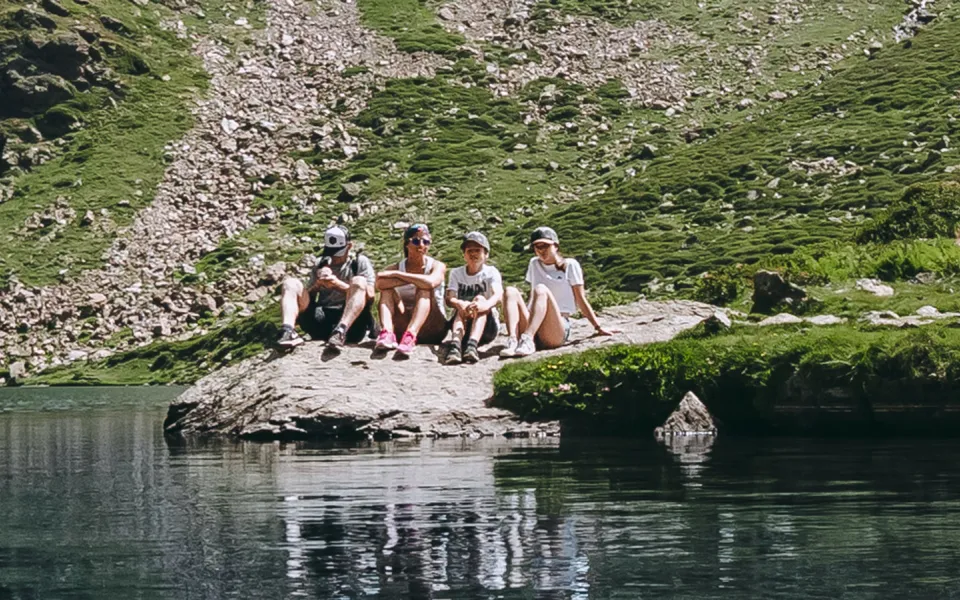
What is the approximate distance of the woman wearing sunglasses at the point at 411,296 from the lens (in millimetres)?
25484

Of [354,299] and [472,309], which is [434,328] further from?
[354,299]

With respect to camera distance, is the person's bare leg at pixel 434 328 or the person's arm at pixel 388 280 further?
the person's bare leg at pixel 434 328

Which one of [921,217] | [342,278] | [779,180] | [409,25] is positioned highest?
[409,25]

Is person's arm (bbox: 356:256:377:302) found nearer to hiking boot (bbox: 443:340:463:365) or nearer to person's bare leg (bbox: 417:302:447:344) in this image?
person's bare leg (bbox: 417:302:447:344)

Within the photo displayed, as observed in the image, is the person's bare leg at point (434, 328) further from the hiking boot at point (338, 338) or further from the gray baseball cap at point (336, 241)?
the gray baseball cap at point (336, 241)

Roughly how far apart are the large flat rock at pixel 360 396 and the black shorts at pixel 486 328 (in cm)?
15

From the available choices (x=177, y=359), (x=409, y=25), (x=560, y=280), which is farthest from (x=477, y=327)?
(x=409, y=25)

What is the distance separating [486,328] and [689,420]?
16.0 feet

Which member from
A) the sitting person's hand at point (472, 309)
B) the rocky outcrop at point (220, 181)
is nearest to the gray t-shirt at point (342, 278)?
the sitting person's hand at point (472, 309)

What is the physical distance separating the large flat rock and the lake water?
6.40ft

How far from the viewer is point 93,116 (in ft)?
381

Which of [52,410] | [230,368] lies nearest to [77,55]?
[52,410]

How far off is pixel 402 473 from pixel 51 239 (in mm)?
82826

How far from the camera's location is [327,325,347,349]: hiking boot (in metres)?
25.3
